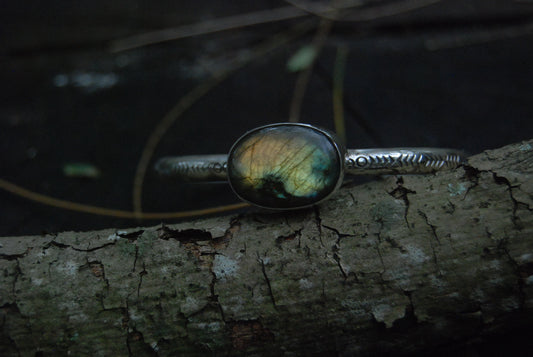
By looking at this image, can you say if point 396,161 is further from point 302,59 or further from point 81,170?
point 81,170

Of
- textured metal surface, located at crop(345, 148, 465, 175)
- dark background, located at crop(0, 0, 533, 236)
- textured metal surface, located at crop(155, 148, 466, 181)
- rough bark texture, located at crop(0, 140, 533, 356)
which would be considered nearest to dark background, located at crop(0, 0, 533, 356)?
dark background, located at crop(0, 0, 533, 236)

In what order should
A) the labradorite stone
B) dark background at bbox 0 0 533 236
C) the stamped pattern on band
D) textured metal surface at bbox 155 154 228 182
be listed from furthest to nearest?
dark background at bbox 0 0 533 236 < textured metal surface at bbox 155 154 228 182 < the stamped pattern on band < the labradorite stone

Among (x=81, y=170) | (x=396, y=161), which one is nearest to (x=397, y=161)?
(x=396, y=161)

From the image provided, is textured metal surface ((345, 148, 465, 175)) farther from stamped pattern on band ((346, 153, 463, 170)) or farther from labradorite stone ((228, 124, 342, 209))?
labradorite stone ((228, 124, 342, 209))

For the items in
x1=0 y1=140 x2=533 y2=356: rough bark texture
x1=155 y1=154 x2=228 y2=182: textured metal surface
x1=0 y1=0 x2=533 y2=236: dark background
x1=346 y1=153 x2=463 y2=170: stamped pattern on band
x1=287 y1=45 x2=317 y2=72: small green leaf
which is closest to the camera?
x1=0 y1=140 x2=533 y2=356: rough bark texture

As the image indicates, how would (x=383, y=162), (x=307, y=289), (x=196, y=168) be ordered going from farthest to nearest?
(x=196, y=168), (x=383, y=162), (x=307, y=289)

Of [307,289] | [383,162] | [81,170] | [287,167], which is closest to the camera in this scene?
[307,289]

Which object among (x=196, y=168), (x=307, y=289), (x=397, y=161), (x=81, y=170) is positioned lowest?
(x=307, y=289)

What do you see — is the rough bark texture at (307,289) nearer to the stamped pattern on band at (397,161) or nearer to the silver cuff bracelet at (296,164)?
the silver cuff bracelet at (296,164)

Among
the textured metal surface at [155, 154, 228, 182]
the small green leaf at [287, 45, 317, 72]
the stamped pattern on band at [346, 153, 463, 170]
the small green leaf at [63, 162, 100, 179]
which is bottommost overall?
the stamped pattern on band at [346, 153, 463, 170]
